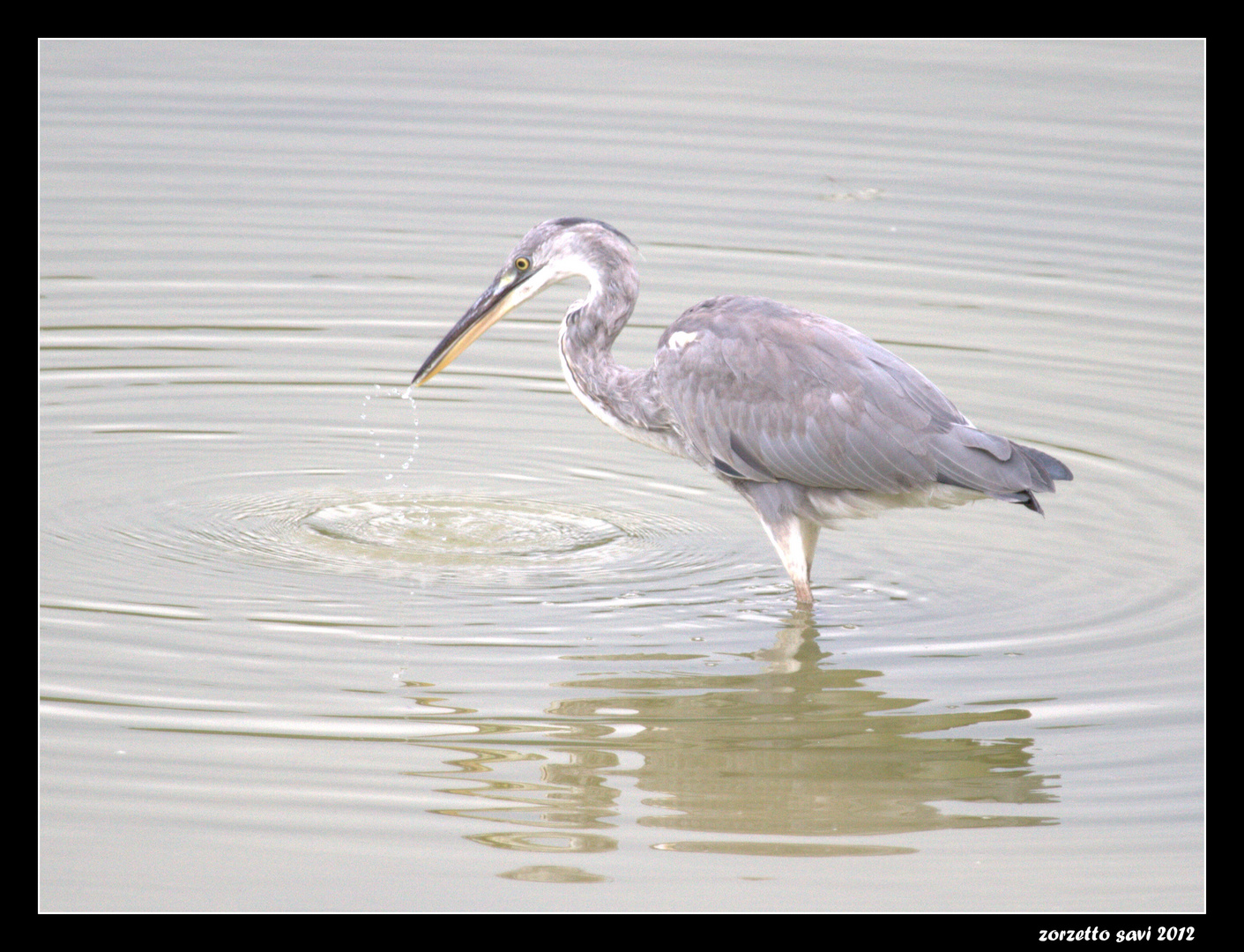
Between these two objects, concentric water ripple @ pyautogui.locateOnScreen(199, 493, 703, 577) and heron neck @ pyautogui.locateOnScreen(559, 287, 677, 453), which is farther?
heron neck @ pyautogui.locateOnScreen(559, 287, 677, 453)

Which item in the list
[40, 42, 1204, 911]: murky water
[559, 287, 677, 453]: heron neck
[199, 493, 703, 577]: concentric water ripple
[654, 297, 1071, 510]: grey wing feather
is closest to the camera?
[40, 42, 1204, 911]: murky water

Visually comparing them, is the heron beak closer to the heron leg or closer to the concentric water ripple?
the concentric water ripple

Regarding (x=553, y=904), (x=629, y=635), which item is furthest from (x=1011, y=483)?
(x=553, y=904)

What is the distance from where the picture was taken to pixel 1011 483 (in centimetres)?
670

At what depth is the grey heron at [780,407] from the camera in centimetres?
689

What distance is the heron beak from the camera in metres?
7.82

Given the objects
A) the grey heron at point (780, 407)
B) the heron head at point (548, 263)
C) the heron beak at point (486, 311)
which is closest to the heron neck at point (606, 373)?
the grey heron at point (780, 407)

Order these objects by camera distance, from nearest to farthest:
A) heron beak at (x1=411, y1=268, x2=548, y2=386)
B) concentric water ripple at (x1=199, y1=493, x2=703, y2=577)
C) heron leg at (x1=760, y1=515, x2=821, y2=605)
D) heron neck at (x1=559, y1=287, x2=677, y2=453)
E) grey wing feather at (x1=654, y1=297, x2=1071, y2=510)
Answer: grey wing feather at (x1=654, y1=297, x2=1071, y2=510) < heron leg at (x1=760, y1=515, x2=821, y2=605) < concentric water ripple at (x1=199, y1=493, x2=703, y2=577) < heron neck at (x1=559, y1=287, x2=677, y2=453) < heron beak at (x1=411, y1=268, x2=548, y2=386)

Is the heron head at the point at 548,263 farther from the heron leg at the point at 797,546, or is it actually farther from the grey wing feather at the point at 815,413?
the heron leg at the point at 797,546

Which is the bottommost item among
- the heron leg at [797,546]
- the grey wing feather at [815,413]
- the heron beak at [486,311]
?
the heron leg at [797,546]

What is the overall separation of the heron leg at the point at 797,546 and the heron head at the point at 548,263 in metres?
1.27

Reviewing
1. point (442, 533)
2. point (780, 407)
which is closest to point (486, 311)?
point (442, 533)

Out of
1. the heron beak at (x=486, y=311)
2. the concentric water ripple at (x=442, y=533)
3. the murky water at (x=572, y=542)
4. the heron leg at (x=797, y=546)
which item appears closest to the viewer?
the murky water at (x=572, y=542)

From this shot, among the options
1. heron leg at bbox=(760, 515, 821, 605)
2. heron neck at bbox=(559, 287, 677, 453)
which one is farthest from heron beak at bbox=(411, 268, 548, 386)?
heron leg at bbox=(760, 515, 821, 605)
